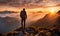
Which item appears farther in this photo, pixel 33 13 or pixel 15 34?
pixel 33 13

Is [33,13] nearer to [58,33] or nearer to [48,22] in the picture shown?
[48,22]

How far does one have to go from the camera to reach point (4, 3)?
1348 cm

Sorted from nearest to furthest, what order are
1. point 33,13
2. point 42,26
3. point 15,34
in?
point 15,34 < point 42,26 < point 33,13

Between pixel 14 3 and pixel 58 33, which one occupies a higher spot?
pixel 14 3

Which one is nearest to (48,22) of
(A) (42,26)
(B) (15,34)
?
(A) (42,26)

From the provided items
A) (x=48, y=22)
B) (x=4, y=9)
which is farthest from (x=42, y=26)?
(x=4, y=9)

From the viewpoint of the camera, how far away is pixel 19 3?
1350cm

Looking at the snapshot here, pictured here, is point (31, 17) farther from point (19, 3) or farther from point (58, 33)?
point (58, 33)

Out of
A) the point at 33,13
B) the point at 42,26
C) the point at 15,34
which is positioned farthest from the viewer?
the point at 33,13

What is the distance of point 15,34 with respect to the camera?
1049 cm

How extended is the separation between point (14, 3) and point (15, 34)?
11.1 feet

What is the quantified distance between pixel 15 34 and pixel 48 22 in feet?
10.1

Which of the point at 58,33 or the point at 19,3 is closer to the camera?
the point at 58,33

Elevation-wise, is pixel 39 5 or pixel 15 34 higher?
pixel 39 5
